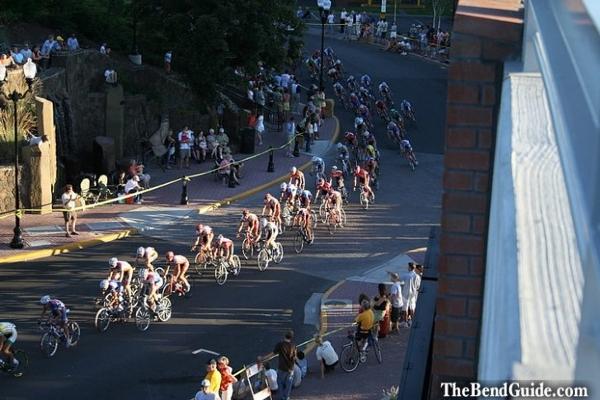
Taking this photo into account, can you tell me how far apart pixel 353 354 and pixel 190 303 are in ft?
15.9

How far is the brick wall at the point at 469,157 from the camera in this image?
4.56 m

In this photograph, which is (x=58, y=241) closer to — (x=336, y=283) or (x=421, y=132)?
(x=336, y=283)

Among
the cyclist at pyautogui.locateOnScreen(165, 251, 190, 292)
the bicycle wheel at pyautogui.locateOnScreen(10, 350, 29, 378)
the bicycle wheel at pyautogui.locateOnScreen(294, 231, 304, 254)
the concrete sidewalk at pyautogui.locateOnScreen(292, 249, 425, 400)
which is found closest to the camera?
the concrete sidewalk at pyautogui.locateOnScreen(292, 249, 425, 400)

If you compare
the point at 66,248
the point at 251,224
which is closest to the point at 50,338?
the point at 66,248

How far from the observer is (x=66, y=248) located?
26.3 metres

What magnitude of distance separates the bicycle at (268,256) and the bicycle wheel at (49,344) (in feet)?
23.3

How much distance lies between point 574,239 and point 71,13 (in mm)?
43626

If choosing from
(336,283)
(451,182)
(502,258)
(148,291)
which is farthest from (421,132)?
(502,258)

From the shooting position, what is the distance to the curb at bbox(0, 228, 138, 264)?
25266 millimetres

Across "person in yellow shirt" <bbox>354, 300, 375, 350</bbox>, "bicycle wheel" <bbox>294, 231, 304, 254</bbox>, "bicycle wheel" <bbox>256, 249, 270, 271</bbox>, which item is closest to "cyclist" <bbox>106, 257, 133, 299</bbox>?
"person in yellow shirt" <bbox>354, 300, 375, 350</bbox>

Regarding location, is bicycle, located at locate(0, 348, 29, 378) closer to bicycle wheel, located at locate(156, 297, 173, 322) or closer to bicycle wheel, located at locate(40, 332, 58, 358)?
bicycle wheel, located at locate(40, 332, 58, 358)

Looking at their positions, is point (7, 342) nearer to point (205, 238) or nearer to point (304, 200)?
point (205, 238)

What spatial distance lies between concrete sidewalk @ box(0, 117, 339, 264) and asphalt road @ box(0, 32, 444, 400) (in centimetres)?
44

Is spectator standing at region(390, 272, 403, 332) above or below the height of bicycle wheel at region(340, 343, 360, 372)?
above
